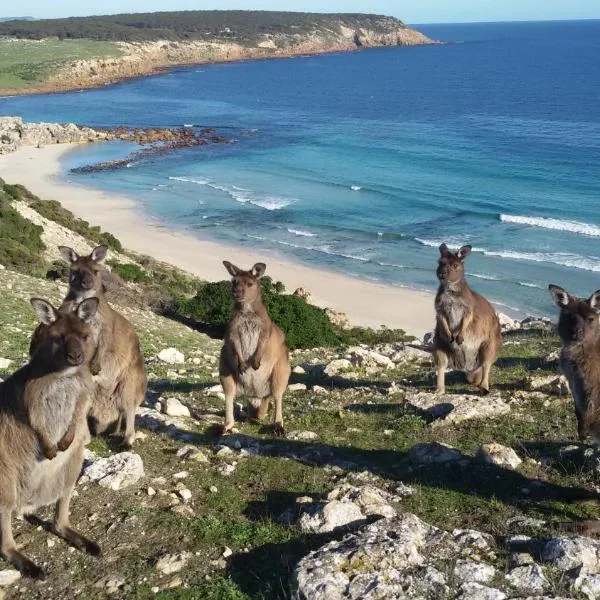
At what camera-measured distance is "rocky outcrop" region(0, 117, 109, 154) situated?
67875 mm

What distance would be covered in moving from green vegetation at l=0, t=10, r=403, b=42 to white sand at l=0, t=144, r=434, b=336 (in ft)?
365

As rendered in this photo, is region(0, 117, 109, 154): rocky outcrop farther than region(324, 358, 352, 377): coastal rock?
Yes

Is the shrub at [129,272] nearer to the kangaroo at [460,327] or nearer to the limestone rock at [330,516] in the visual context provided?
the kangaroo at [460,327]

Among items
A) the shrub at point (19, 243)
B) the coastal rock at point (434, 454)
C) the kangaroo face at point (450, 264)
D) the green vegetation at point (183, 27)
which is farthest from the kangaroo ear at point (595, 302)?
the green vegetation at point (183, 27)

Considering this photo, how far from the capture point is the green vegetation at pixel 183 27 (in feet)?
524

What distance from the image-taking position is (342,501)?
6.07 m

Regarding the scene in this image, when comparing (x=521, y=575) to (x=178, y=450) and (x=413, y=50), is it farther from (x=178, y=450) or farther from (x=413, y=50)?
(x=413, y=50)

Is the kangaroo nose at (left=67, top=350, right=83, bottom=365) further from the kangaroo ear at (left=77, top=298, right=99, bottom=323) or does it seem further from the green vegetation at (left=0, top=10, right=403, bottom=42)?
the green vegetation at (left=0, top=10, right=403, bottom=42)

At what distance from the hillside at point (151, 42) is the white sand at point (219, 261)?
2591 inches

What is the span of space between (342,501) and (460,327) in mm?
4944

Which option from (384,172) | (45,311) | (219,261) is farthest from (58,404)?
(384,172)

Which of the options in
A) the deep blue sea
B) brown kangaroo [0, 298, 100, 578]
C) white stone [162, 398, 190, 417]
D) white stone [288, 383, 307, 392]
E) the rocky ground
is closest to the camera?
the rocky ground

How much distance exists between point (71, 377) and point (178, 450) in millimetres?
2518

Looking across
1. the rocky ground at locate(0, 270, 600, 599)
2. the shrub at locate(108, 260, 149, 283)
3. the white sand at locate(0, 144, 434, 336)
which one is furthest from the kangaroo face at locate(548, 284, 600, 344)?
the shrub at locate(108, 260, 149, 283)
